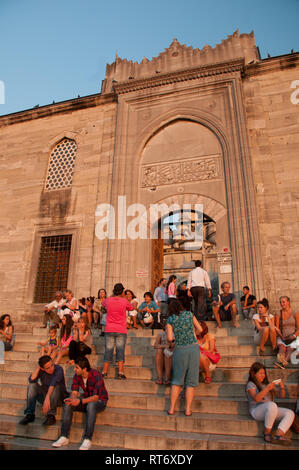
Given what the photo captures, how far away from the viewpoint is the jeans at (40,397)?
14.5 ft

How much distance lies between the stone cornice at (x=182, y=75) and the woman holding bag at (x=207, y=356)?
973 centimetres

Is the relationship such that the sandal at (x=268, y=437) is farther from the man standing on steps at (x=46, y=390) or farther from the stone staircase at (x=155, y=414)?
the man standing on steps at (x=46, y=390)

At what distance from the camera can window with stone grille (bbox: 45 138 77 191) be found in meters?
13.0

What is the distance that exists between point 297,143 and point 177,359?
8.60 metres

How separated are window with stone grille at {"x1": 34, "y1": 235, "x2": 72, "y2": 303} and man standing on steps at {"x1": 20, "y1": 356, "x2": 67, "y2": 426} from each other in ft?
23.2

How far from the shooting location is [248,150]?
10266 mm

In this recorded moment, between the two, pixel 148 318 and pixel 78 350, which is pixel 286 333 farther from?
pixel 78 350

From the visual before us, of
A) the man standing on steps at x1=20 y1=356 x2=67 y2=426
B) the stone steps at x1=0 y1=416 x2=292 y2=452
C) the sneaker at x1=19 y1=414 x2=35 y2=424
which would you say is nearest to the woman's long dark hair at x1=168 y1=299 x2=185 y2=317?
the stone steps at x1=0 y1=416 x2=292 y2=452

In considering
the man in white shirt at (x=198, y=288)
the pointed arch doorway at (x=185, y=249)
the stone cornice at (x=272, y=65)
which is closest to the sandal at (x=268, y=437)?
the man in white shirt at (x=198, y=288)

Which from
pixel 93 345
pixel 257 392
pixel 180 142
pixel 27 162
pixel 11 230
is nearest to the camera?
pixel 257 392

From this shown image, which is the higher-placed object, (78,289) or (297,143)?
(297,143)

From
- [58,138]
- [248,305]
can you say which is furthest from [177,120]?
[248,305]

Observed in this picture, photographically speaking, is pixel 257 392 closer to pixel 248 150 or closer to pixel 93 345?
pixel 93 345

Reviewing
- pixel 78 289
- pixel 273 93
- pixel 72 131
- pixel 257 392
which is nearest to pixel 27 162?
pixel 72 131
